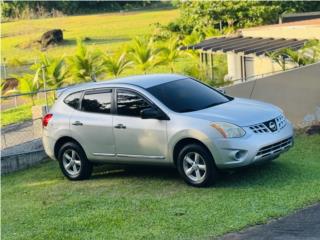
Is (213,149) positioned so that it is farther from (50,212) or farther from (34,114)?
(34,114)

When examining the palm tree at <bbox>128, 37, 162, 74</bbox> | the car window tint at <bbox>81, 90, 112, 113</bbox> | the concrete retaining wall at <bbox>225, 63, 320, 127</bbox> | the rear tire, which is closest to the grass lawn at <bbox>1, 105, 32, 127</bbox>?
the palm tree at <bbox>128, 37, 162, 74</bbox>

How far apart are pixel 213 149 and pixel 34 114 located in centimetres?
697

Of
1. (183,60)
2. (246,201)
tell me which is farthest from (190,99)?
(183,60)

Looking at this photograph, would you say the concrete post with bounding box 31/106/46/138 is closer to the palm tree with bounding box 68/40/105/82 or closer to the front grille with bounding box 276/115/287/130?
the palm tree with bounding box 68/40/105/82

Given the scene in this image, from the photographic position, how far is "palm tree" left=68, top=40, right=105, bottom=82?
1947 cm

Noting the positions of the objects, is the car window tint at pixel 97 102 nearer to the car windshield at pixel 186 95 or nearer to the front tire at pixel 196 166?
the car windshield at pixel 186 95

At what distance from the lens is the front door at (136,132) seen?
32.5 feet

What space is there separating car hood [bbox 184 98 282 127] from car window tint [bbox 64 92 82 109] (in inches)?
90.3

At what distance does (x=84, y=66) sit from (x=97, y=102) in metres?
8.79

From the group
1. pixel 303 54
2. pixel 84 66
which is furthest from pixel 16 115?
pixel 303 54

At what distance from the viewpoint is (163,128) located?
9.83m

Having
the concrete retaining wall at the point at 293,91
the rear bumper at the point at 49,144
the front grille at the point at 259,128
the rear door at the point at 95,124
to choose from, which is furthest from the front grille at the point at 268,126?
the concrete retaining wall at the point at 293,91

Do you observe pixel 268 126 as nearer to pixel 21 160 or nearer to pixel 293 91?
pixel 293 91

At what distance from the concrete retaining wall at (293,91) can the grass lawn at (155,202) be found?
2.49 metres
